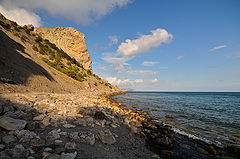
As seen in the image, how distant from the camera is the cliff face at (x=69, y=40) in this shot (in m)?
56.3

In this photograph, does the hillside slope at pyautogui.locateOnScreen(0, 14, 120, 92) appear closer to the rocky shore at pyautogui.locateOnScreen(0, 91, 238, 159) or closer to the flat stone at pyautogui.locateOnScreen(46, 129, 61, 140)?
the rocky shore at pyautogui.locateOnScreen(0, 91, 238, 159)

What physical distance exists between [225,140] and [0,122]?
37.8 feet

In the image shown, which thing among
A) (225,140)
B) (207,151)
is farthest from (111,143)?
(225,140)

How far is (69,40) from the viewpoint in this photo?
→ 60469 millimetres

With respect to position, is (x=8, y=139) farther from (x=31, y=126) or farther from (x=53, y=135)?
(x=53, y=135)

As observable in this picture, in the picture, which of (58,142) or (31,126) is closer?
(58,142)

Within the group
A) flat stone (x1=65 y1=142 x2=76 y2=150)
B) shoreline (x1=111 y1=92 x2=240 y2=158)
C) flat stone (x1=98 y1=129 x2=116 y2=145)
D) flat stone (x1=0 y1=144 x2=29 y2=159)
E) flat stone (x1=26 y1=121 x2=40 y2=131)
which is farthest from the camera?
shoreline (x1=111 y1=92 x2=240 y2=158)

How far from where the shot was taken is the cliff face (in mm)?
56259

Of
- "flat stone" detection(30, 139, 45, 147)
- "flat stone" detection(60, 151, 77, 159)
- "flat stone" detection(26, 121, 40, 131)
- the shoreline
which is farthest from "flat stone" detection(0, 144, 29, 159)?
the shoreline

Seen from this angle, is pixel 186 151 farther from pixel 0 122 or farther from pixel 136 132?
pixel 0 122

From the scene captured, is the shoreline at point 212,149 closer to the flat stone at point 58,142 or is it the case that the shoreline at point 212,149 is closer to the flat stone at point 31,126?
the flat stone at point 58,142

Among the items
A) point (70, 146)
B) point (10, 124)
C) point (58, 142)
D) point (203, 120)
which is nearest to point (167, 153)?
point (70, 146)

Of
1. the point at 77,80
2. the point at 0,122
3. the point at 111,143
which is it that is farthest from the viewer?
the point at 77,80

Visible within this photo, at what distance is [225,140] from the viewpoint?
6543 mm
